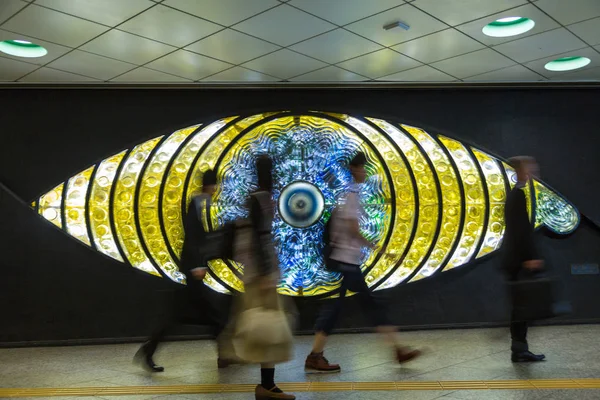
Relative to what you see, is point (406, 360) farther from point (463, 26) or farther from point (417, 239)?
point (463, 26)

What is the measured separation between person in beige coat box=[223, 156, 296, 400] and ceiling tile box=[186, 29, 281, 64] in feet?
6.01

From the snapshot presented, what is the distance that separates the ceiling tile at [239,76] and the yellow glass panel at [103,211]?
134 cm

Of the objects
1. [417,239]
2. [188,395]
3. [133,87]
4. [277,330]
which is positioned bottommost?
[188,395]

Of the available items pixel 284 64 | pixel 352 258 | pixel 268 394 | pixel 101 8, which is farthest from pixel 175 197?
pixel 268 394

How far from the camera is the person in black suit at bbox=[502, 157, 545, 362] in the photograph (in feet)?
11.5

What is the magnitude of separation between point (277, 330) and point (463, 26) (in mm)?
2747

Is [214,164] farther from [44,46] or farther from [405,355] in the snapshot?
[405,355]

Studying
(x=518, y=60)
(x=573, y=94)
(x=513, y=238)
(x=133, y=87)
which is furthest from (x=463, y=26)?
(x=133, y=87)

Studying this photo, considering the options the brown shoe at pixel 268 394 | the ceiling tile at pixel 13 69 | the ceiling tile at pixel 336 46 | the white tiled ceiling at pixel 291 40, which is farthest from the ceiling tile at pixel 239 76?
the brown shoe at pixel 268 394

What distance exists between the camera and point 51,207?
5.22 metres

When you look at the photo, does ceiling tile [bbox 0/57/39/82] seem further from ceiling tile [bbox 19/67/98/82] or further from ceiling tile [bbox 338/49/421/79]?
Answer: ceiling tile [bbox 338/49/421/79]

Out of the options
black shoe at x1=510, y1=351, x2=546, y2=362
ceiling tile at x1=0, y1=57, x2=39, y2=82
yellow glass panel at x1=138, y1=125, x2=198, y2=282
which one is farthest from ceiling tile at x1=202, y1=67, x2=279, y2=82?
black shoe at x1=510, y1=351, x2=546, y2=362

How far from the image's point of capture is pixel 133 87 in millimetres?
5293

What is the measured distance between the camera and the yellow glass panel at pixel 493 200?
17.7 feet
